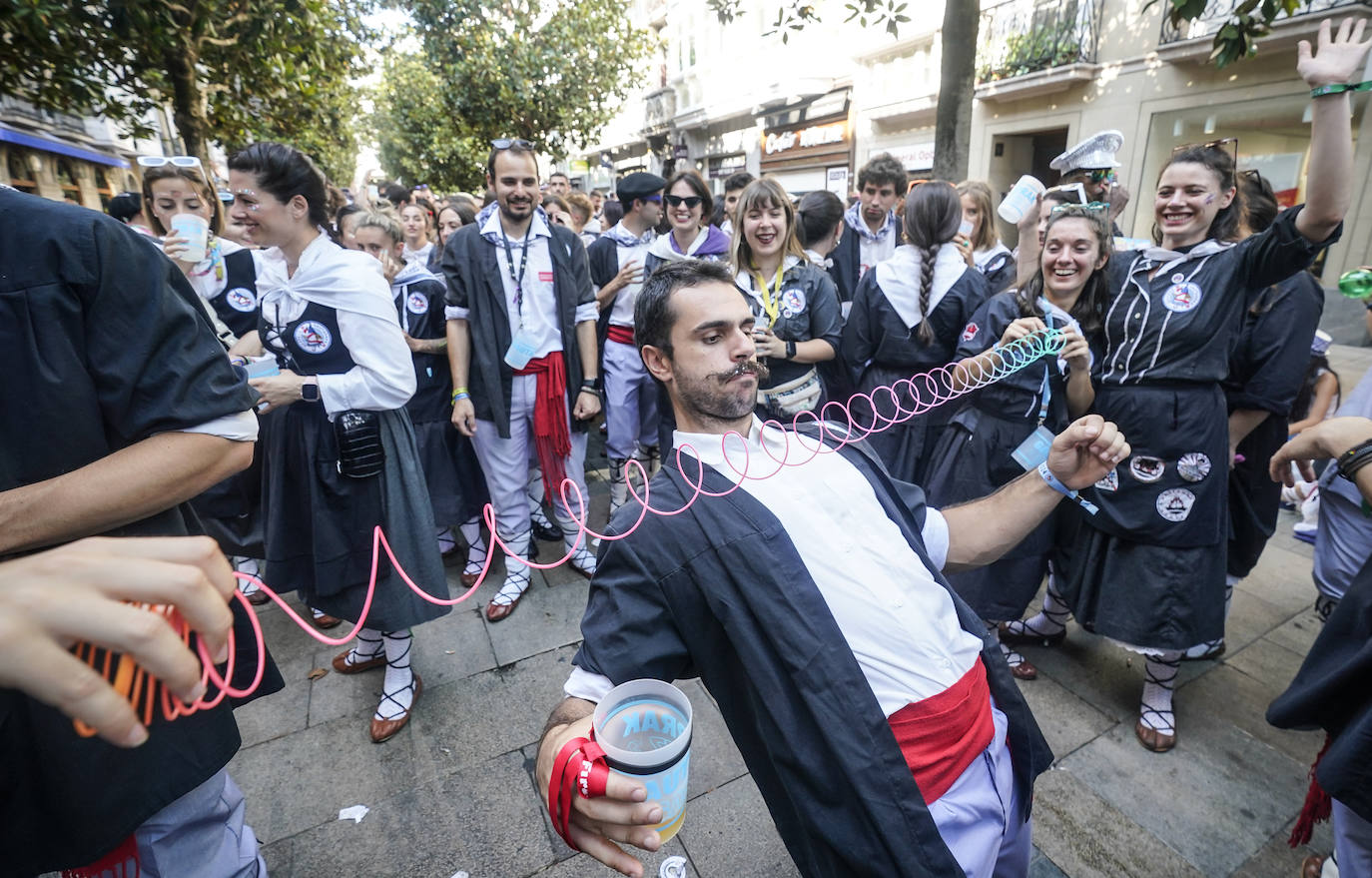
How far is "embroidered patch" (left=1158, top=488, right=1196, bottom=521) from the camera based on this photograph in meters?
2.66

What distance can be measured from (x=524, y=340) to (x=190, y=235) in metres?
1.68

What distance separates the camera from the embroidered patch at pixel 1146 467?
266cm

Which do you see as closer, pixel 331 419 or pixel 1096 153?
pixel 331 419

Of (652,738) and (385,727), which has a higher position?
(652,738)

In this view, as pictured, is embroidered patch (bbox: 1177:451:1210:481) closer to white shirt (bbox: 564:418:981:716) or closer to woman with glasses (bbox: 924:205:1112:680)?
woman with glasses (bbox: 924:205:1112:680)

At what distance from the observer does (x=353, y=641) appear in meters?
3.54

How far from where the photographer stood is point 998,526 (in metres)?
1.88

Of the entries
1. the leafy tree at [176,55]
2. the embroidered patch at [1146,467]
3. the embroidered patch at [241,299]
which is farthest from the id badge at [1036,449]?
the leafy tree at [176,55]

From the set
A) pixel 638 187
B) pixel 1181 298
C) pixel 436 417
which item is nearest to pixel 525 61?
pixel 638 187

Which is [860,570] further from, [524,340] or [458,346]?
[458,346]

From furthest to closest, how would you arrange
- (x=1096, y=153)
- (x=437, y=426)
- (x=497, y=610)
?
(x=437, y=426) → (x=1096, y=153) → (x=497, y=610)

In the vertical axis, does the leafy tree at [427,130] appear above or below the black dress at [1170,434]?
above

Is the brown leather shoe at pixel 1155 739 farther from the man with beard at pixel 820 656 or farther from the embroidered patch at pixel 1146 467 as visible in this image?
the man with beard at pixel 820 656

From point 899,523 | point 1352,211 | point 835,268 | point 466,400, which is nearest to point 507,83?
point 835,268
